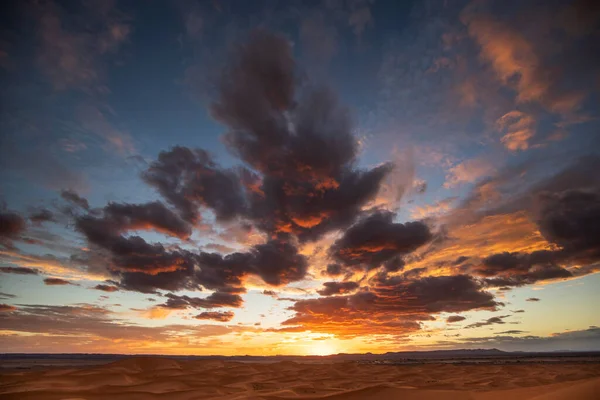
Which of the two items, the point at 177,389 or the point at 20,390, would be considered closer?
the point at 20,390

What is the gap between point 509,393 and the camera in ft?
20.3

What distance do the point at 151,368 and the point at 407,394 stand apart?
10.7m

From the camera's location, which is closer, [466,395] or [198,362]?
[466,395]

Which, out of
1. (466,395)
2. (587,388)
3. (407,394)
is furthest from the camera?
(407,394)

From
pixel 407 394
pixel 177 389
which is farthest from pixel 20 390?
pixel 407 394

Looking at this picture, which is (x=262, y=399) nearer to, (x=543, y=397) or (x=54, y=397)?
(x=54, y=397)

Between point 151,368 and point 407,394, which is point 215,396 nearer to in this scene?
point 407,394

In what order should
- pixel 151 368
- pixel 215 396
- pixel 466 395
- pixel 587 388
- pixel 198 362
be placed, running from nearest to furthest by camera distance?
pixel 587 388 < pixel 466 395 < pixel 215 396 < pixel 151 368 < pixel 198 362

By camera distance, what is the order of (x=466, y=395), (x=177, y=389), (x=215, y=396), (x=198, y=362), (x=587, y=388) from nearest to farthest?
(x=587, y=388) → (x=466, y=395) → (x=215, y=396) → (x=177, y=389) → (x=198, y=362)

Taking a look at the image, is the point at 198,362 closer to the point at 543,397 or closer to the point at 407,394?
the point at 407,394

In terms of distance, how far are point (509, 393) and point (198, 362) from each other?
14.5 metres

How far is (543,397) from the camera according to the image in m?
5.34

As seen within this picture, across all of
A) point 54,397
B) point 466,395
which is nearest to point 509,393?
point 466,395

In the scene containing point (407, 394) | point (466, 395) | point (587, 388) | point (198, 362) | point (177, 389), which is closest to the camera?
point (587, 388)
